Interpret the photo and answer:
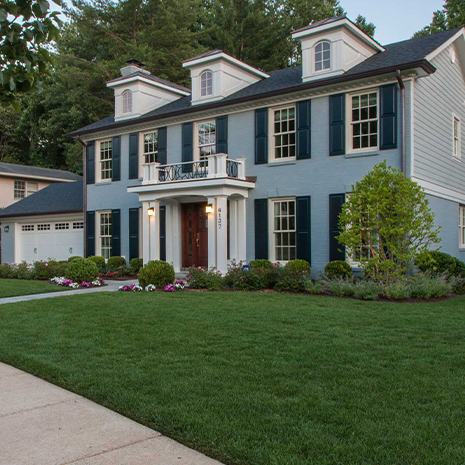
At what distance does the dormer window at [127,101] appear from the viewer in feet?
68.0

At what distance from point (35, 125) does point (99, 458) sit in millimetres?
41501

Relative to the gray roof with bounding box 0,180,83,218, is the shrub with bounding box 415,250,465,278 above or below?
below

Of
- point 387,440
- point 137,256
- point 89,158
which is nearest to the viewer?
point 387,440

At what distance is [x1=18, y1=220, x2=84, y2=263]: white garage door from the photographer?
22.9m

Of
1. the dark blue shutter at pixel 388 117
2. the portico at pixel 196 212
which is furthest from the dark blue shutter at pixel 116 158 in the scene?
the dark blue shutter at pixel 388 117

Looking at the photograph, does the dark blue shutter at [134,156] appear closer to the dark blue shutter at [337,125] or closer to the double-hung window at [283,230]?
the double-hung window at [283,230]

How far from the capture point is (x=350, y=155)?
15.1 meters

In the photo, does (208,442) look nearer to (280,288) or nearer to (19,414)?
(19,414)

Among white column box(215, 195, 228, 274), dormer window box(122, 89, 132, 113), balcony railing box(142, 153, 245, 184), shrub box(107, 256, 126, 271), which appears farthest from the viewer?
dormer window box(122, 89, 132, 113)

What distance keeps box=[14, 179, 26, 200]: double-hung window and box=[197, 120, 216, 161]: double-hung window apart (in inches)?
612

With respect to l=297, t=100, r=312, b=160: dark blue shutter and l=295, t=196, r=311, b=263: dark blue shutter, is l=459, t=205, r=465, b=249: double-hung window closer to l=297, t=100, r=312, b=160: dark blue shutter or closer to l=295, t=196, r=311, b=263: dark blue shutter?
l=295, t=196, r=311, b=263: dark blue shutter

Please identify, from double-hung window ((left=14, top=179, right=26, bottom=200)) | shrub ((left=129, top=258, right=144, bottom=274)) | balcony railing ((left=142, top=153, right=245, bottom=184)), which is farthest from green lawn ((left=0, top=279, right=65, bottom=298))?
double-hung window ((left=14, top=179, right=26, bottom=200))

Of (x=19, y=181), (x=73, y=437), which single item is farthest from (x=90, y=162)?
(x=73, y=437)

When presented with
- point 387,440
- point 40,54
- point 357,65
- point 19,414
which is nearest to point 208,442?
point 387,440
